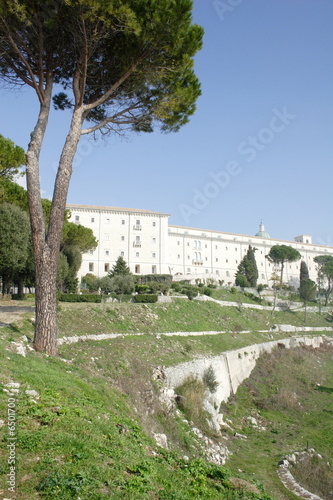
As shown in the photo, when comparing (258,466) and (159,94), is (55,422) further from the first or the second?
(159,94)

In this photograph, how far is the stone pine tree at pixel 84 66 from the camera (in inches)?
416

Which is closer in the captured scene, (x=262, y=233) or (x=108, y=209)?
(x=108, y=209)

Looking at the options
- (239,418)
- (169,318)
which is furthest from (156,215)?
(239,418)

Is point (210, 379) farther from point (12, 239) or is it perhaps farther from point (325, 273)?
point (325, 273)

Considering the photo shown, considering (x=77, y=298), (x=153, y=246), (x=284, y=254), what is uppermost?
(x=153, y=246)

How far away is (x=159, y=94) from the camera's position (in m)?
13.3

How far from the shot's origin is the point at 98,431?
6.03 meters

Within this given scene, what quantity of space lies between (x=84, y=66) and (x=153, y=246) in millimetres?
52724

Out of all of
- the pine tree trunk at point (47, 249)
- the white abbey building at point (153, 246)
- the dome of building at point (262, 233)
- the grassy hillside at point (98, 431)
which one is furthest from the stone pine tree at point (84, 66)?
the dome of building at point (262, 233)

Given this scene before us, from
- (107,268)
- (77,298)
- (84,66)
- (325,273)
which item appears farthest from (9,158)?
(325,273)

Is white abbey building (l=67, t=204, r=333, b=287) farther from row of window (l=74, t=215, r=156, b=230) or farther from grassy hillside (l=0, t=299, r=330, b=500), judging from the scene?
grassy hillside (l=0, t=299, r=330, b=500)

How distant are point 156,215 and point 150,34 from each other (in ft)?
177

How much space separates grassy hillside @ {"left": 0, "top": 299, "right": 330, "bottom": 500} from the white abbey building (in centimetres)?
4535

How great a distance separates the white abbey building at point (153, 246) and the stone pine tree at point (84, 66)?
4515cm
